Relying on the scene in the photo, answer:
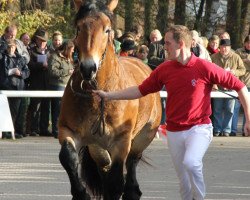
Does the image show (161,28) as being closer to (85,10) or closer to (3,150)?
(3,150)

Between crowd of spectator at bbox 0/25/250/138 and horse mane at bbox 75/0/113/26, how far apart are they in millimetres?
7574

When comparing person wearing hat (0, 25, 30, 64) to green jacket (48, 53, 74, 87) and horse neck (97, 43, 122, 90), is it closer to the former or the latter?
green jacket (48, 53, 74, 87)

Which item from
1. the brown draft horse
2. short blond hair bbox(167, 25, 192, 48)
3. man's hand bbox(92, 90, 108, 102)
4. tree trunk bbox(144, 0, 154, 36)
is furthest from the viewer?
tree trunk bbox(144, 0, 154, 36)

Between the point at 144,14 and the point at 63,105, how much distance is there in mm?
28969

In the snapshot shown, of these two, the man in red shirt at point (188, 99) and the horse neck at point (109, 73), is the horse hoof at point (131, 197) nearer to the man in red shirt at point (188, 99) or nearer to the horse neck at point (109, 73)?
the horse neck at point (109, 73)

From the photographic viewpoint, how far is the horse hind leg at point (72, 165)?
1063 centimetres

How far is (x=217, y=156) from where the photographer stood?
17578 millimetres

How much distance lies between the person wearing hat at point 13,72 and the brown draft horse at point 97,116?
8.09 meters

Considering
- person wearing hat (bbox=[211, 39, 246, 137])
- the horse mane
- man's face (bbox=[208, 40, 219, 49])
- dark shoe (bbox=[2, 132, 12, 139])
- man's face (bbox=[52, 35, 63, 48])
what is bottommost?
dark shoe (bbox=[2, 132, 12, 139])

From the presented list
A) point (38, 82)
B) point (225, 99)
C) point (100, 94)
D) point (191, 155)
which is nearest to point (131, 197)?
point (100, 94)

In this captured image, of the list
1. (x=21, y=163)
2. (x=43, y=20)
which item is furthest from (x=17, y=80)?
(x=43, y=20)

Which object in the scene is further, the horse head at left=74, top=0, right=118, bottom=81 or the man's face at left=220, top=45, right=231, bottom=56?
the man's face at left=220, top=45, right=231, bottom=56

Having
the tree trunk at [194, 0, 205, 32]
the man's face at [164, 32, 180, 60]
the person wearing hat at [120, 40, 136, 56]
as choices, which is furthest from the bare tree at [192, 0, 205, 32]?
the man's face at [164, 32, 180, 60]

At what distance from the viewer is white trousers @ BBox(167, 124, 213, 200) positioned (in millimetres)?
9688
